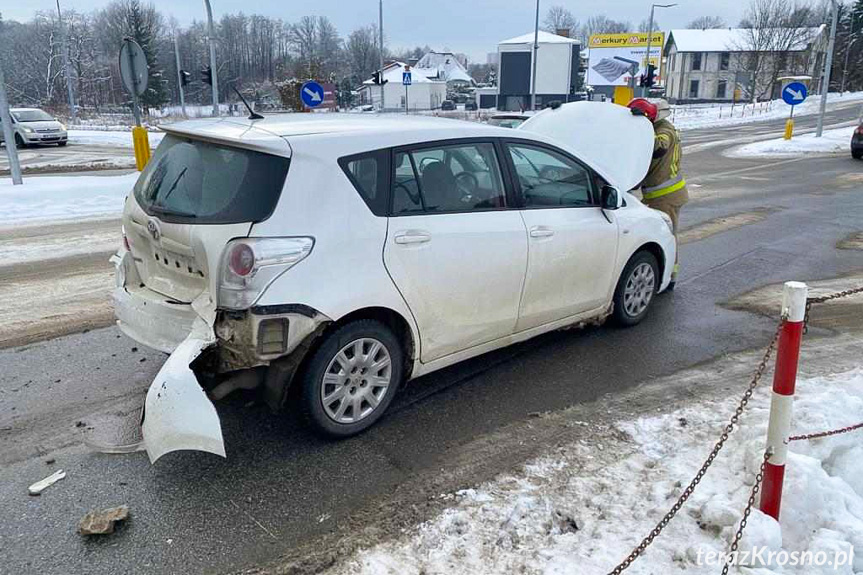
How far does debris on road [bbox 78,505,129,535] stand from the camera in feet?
9.84

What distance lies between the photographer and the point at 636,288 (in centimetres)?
557

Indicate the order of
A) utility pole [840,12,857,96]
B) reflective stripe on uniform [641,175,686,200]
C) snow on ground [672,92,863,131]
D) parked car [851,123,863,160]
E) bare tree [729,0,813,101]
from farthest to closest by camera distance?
1. utility pole [840,12,857,96]
2. bare tree [729,0,813,101]
3. snow on ground [672,92,863,131]
4. parked car [851,123,863,160]
5. reflective stripe on uniform [641,175,686,200]

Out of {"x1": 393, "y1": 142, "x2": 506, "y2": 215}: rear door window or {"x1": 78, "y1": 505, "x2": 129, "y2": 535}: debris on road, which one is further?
{"x1": 393, "y1": 142, "x2": 506, "y2": 215}: rear door window

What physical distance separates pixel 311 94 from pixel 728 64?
259ft

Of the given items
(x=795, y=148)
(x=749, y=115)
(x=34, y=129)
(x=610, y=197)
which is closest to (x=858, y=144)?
(x=795, y=148)

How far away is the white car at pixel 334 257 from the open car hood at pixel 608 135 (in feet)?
4.81

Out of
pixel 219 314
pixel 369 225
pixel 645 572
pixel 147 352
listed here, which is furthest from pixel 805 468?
pixel 147 352

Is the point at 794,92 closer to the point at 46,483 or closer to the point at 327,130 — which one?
the point at 327,130

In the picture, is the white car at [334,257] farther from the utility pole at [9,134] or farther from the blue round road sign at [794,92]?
the blue round road sign at [794,92]

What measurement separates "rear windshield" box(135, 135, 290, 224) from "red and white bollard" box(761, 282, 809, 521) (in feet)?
7.91

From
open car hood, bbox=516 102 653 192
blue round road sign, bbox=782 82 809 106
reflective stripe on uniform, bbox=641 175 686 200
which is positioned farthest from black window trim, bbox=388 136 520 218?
blue round road sign, bbox=782 82 809 106

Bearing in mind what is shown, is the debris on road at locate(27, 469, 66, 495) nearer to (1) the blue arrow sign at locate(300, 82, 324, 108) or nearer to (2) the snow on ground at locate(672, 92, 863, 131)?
(1) the blue arrow sign at locate(300, 82, 324, 108)

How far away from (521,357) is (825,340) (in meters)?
2.58

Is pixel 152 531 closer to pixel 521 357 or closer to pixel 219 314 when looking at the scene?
pixel 219 314
